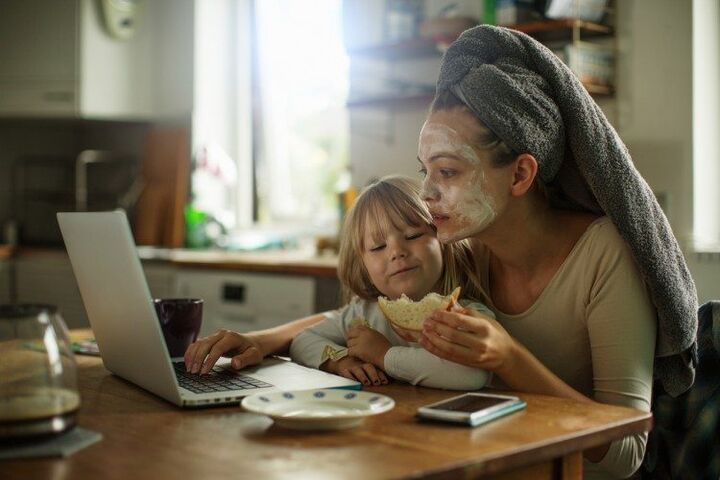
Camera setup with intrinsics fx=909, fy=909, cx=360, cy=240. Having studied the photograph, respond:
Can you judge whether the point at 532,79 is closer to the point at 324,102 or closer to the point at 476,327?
the point at 476,327

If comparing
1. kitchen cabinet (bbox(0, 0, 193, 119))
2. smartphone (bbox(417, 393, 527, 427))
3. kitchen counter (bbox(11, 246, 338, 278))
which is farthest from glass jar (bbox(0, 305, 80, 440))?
kitchen cabinet (bbox(0, 0, 193, 119))

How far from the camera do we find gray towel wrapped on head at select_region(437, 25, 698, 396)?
146cm

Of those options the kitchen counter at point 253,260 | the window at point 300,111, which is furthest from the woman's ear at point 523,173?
the window at point 300,111

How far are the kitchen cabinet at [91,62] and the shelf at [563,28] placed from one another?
2.14 meters

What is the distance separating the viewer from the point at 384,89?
397cm

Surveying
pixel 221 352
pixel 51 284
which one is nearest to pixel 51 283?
pixel 51 284

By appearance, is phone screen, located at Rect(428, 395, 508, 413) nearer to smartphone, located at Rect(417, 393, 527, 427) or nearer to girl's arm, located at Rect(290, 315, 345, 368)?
smartphone, located at Rect(417, 393, 527, 427)

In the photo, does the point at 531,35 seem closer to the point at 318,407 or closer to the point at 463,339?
the point at 463,339

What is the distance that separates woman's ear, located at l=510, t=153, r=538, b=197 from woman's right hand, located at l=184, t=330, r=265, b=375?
53cm

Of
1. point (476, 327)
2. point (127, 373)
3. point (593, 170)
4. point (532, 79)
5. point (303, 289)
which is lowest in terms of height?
point (303, 289)

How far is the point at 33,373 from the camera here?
3.20 feet

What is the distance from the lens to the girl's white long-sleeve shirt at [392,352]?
4.42 feet

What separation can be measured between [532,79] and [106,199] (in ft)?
12.9

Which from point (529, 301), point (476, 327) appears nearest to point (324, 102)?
point (529, 301)
